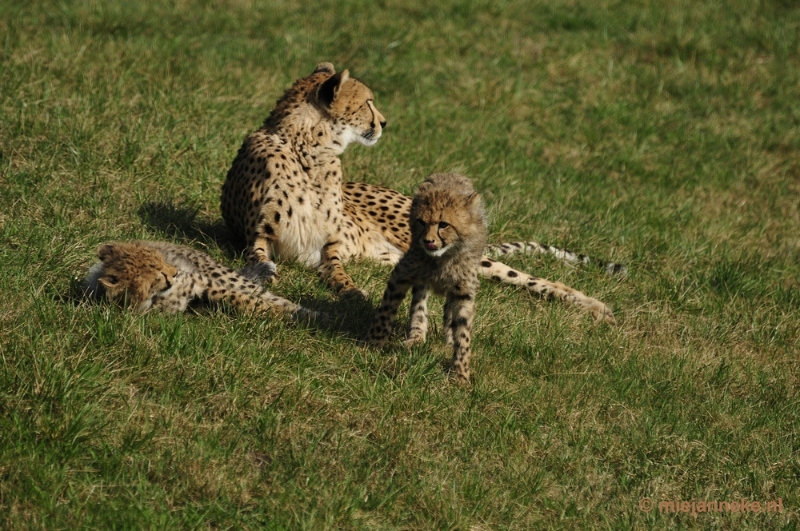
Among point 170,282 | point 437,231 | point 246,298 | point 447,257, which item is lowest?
point 246,298

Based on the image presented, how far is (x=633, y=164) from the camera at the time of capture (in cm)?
864

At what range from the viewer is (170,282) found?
16.5 feet

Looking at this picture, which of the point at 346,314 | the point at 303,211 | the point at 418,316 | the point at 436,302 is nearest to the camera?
the point at 418,316

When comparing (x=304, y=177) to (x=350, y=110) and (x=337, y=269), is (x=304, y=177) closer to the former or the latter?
(x=350, y=110)

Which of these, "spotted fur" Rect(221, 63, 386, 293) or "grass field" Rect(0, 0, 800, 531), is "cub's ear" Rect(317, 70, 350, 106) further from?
"grass field" Rect(0, 0, 800, 531)

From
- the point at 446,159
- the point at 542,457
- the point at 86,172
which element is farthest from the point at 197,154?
the point at 542,457

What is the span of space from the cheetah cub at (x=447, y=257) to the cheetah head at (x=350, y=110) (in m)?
1.49

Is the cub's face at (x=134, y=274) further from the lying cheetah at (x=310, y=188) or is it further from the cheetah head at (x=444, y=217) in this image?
the cheetah head at (x=444, y=217)

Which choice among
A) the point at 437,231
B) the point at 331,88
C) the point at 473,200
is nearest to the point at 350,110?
the point at 331,88

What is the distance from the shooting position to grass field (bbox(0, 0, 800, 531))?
4059 millimetres

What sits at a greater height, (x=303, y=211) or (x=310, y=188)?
(x=310, y=188)

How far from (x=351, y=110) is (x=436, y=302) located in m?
1.29

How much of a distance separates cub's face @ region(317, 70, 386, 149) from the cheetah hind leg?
39.7 inches

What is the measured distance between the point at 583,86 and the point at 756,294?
336 cm
